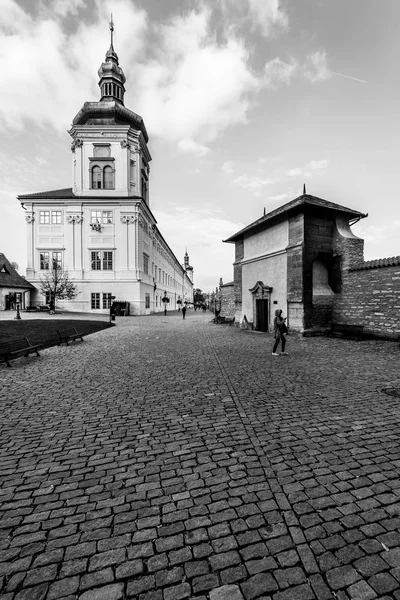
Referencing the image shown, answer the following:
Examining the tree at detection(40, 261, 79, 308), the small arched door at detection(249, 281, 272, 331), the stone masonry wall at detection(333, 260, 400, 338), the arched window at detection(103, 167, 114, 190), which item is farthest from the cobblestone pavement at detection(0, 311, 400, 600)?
the arched window at detection(103, 167, 114, 190)

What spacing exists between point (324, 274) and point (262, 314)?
199 inches

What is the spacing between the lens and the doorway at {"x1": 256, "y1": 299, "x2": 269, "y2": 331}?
20.5 m

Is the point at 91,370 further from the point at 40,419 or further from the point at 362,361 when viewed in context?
the point at 362,361

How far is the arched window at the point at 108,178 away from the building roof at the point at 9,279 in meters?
17.5

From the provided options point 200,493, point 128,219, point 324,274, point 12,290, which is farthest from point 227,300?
point 12,290

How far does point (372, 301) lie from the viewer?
15055 millimetres

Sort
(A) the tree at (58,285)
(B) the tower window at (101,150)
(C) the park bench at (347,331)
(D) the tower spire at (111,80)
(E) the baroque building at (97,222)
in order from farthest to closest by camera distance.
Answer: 1. (D) the tower spire at (111,80)
2. (B) the tower window at (101,150)
3. (E) the baroque building at (97,222)
4. (A) the tree at (58,285)
5. (C) the park bench at (347,331)

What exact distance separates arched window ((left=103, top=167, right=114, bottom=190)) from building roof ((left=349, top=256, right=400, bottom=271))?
36091 millimetres

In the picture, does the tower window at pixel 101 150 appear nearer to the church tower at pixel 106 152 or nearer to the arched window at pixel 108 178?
the church tower at pixel 106 152

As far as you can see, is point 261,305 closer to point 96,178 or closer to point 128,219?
point 128,219

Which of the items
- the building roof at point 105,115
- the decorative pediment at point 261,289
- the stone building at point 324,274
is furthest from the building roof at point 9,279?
the stone building at point 324,274

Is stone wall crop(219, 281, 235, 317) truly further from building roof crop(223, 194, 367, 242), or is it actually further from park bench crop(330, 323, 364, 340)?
park bench crop(330, 323, 364, 340)

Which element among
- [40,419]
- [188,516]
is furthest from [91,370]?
[188,516]

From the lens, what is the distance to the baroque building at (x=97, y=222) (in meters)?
39.4
